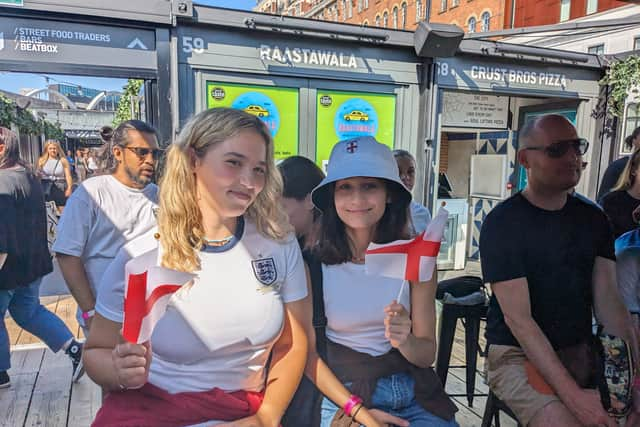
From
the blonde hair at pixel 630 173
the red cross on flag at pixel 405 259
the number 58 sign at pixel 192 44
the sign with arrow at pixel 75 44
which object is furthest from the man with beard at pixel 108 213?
the blonde hair at pixel 630 173

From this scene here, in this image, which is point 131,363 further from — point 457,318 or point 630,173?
point 630,173

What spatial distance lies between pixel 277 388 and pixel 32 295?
262 cm

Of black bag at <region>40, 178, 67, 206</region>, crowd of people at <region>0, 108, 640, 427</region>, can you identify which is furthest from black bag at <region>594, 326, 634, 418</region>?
black bag at <region>40, 178, 67, 206</region>

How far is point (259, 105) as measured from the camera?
4.31 m

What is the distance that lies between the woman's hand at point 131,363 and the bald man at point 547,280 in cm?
142

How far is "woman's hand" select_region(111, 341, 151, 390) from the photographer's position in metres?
1.15

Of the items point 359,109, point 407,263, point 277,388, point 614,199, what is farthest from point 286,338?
point 359,109

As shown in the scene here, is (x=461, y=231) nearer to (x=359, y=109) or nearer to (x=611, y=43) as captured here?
(x=359, y=109)

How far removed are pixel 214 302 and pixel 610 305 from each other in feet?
5.60

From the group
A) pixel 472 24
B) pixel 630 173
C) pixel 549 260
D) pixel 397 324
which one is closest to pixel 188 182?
pixel 397 324

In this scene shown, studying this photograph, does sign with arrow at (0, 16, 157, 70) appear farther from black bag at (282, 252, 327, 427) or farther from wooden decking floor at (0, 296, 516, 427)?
black bag at (282, 252, 327, 427)

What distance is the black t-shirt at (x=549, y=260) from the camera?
186cm

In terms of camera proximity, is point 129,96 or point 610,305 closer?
point 610,305

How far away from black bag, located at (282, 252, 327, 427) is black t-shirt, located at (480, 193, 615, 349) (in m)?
0.81
